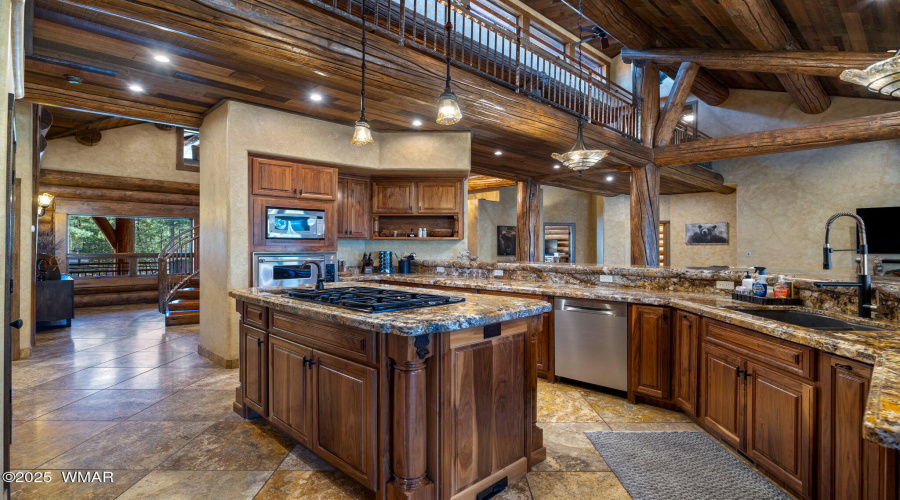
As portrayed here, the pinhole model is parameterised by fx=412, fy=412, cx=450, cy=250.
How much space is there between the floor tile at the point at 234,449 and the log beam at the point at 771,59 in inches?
278

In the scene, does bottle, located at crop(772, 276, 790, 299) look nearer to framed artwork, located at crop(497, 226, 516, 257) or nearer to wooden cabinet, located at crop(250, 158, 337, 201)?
wooden cabinet, located at crop(250, 158, 337, 201)

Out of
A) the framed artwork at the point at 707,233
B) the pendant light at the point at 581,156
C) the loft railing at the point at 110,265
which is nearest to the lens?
the pendant light at the point at 581,156

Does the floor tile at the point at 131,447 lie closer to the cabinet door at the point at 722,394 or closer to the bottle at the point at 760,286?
A: the cabinet door at the point at 722,394

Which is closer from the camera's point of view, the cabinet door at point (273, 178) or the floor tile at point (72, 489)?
the floor tile at point (72, 489)

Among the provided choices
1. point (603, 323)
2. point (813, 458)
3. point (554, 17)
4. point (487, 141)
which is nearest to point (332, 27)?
point (487, 141)

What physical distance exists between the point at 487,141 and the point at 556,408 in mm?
3650

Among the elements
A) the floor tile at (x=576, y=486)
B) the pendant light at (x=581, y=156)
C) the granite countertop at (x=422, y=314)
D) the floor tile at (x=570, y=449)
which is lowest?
the floor tile at (x=576, y=486)

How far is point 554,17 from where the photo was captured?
807cm

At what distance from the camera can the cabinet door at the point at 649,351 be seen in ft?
10.0

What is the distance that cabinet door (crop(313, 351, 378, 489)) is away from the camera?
189cm

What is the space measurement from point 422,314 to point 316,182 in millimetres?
3476

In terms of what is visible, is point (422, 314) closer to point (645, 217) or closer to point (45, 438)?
point (45, 438)

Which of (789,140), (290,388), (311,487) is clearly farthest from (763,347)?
(789,140)

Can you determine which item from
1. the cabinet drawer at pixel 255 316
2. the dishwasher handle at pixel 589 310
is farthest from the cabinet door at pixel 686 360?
the cabinet drawer at pixel 255 316
